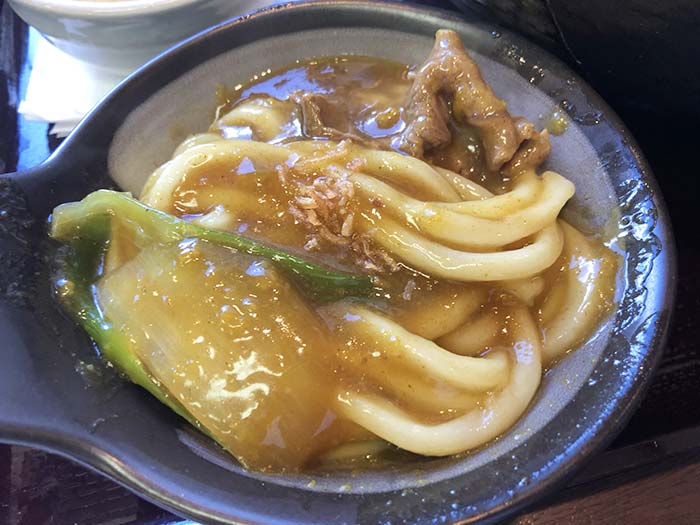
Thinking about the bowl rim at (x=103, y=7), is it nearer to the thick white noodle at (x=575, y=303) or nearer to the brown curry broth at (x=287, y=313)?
the brown curry broth at (x=287, y=313)

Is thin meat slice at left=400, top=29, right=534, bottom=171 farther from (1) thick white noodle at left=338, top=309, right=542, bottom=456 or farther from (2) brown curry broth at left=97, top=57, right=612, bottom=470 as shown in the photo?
(1) thick white noodle at left=338, top=309, right=542, bottom=456

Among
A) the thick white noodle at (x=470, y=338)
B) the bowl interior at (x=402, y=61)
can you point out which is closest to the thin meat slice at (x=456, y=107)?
the bowl interior at (x=402, y=61)

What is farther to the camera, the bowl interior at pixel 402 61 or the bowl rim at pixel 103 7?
the bowl rim at pixel 103 7

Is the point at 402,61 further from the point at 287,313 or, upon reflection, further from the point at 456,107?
the point at 287,313

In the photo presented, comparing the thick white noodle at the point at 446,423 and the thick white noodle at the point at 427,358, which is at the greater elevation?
the thick white noodle at the point at 427,358

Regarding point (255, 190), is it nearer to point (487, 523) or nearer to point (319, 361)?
point (319, 361)

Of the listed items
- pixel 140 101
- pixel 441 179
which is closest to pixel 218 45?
pixel 140 101

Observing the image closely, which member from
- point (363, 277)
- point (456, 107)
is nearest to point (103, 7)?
point (456, 107)
